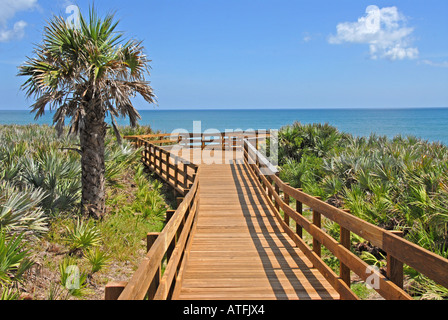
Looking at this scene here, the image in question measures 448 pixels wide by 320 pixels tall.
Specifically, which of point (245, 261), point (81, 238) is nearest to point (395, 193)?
point (245, 261)

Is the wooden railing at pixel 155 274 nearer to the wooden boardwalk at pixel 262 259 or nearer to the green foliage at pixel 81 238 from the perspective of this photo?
the wooden boardwalk at pixel 262 259

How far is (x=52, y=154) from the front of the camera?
12156 mm

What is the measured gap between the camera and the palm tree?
36.0 ft

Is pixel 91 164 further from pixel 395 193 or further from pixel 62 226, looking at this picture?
pixel 395 193

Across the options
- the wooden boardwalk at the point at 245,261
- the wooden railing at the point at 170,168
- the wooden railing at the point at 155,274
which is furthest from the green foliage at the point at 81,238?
the wooden railing at the point at 155,274

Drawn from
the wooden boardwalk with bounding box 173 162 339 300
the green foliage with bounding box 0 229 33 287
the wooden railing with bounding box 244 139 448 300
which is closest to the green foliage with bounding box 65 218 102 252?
the green foliage with bounding box 0 229 33 287

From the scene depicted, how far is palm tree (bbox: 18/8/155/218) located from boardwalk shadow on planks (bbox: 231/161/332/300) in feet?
15.7

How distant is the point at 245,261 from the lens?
601 cm

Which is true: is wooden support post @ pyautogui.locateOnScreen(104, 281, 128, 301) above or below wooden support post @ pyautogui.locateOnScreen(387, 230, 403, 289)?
above

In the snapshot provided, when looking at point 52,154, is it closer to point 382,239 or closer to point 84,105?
point 84,105

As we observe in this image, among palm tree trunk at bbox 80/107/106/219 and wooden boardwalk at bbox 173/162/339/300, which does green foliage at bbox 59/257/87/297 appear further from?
palm tree trunk at bbox 80/107/106/219

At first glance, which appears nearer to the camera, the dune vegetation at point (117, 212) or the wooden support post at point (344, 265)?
the wooden support post at point (344, 265)

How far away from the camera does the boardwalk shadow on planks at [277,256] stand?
15.6 feet

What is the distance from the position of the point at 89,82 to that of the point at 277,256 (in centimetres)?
815
